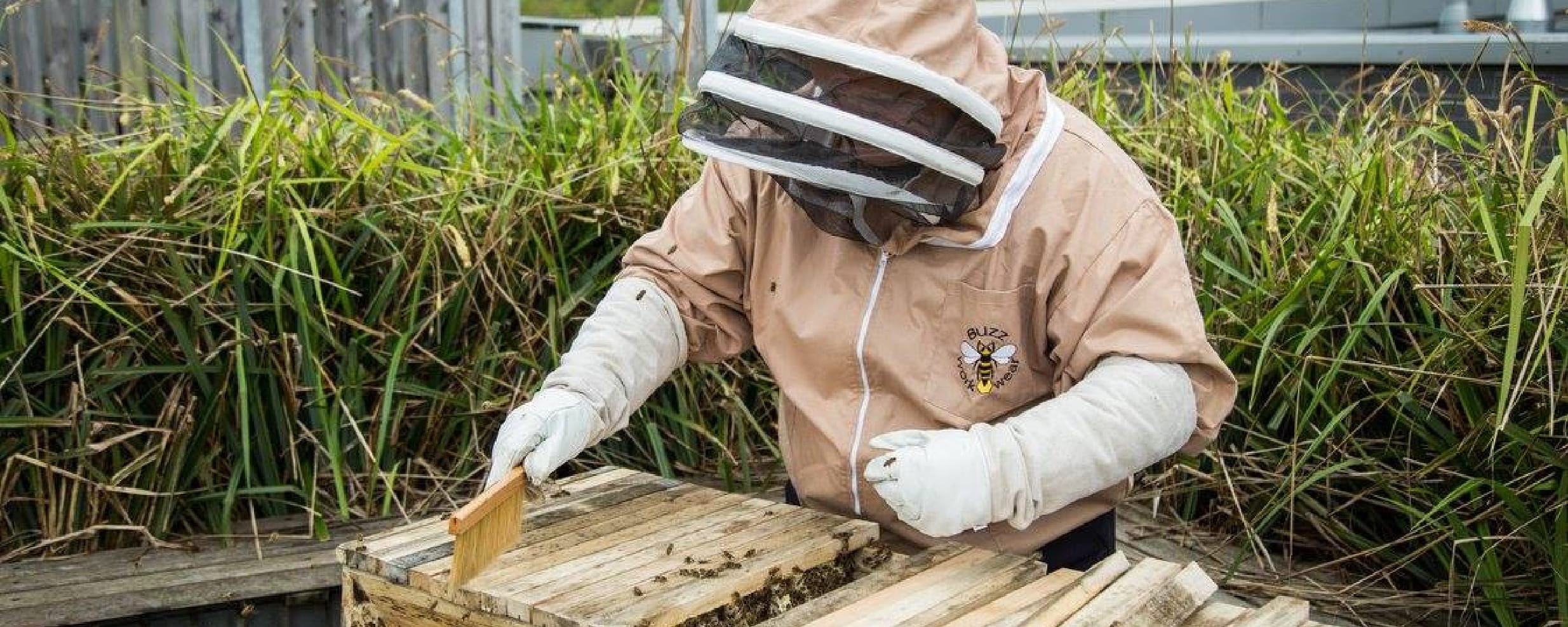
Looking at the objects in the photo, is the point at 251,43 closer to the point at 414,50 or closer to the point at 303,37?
the point at 303,37

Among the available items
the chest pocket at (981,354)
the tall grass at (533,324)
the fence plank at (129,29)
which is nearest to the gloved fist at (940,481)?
the chest pocket at (981,354)

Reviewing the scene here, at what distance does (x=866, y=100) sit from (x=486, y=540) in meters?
0.72

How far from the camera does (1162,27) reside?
22.2ft

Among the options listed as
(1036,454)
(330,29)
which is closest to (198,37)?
(330,29)

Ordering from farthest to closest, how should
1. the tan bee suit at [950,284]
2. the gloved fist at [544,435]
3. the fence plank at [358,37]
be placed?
the fence plank at [358,37]
the gloved fist at [544,435]
the tan bee suit at [950,284]

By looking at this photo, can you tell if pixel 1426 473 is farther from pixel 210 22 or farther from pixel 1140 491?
pixel 210 22

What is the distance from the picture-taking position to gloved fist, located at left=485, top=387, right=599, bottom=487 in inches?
79.0

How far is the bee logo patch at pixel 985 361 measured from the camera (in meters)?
2.06

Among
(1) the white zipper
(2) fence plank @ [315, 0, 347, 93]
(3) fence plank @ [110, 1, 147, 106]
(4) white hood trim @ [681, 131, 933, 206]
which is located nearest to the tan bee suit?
(1) the white zipper

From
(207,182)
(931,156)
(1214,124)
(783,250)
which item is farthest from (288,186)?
(1214,124)

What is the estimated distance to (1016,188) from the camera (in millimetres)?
2008

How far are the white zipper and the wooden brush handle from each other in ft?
1.55

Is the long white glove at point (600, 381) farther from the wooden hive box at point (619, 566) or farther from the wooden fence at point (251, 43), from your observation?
the wooden fence at point (251, 43)

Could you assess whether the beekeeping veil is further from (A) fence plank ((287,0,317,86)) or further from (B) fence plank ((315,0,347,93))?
(B) fence plank ((315,0,347,93))
